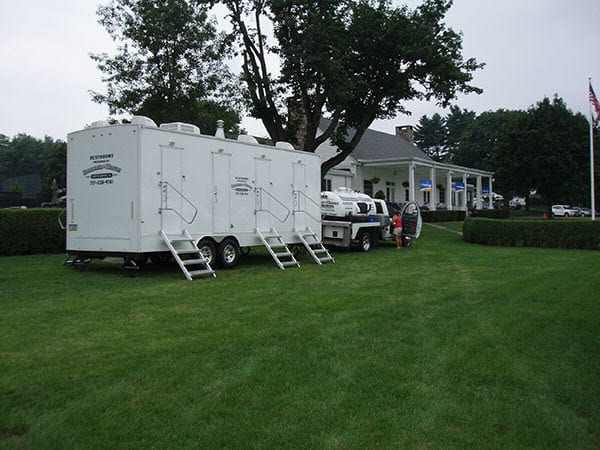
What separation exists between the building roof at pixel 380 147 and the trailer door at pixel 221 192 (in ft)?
72.8

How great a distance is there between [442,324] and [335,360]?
2.33m

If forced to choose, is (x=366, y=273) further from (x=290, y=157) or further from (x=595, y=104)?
(x=595, y=104)

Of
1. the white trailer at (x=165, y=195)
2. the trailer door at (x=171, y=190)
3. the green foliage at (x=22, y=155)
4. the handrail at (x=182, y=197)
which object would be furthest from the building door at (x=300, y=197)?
the green foliage at (x=22, y=155)

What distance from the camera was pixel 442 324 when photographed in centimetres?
729

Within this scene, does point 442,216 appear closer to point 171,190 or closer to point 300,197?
point 300,197

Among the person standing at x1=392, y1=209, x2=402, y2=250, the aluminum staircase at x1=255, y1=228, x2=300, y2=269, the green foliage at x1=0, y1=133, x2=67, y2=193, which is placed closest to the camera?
the aluminum staircase at x1=255, y1=228, x2=300, y2=269

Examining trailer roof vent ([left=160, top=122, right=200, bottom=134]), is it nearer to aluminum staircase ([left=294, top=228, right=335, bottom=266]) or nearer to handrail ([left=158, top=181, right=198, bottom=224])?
handrail ([left=158, top=181, right=198, bottom=224])

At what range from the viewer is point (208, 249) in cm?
1303

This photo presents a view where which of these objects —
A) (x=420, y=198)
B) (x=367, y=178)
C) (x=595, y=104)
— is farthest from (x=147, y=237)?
(x=420, y=198)

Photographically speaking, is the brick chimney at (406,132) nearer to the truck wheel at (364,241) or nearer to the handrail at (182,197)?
the truck wheel at (364,241)

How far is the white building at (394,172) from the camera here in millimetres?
33781

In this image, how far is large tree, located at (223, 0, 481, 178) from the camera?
20625mm

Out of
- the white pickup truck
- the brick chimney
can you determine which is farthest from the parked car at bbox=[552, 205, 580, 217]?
the white pickup truck

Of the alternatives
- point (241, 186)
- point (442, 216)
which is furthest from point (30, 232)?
point (442, 216)
